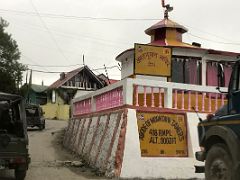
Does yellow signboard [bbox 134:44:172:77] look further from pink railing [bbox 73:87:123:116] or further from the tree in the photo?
the tree

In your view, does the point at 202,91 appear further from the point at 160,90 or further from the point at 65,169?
the point at 65,169

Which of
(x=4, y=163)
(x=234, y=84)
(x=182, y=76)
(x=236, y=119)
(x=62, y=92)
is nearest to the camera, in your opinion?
(x=236, y=119)

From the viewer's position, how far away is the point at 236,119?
27.2ft

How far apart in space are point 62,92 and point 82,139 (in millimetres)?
47409

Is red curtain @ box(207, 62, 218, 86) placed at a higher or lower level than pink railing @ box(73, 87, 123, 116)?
higher

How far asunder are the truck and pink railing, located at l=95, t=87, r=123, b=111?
14.5 feet

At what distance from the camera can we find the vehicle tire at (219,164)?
837 centimetres

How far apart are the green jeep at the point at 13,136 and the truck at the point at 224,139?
424cm

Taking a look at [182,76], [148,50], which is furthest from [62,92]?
[148,50]

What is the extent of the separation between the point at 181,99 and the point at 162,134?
1.27 metres

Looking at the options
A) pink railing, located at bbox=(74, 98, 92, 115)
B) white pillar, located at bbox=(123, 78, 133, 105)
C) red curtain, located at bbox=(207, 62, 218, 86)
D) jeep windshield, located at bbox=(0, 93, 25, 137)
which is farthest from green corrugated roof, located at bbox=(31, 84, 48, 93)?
white pillar, located at bbox=(123, 78, 133, 105)

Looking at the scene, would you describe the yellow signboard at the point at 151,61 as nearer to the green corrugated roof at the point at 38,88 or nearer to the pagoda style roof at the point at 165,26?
the pagoda style roof at the point at 165,26

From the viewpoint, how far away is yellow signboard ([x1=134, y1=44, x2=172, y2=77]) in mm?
14820

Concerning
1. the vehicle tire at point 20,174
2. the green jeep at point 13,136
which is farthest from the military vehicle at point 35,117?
the vehicle tire at point 20,174
